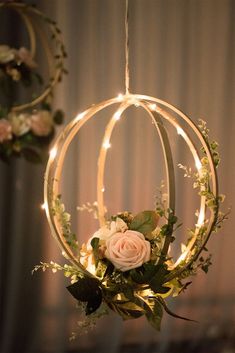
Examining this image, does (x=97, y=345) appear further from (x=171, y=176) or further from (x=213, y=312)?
(x=171, y=176)

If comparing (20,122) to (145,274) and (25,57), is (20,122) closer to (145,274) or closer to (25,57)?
(25,57)

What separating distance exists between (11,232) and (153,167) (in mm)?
666

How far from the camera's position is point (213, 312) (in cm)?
242

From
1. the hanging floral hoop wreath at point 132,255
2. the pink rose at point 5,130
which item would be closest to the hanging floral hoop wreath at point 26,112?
the pink rose at point 5,130

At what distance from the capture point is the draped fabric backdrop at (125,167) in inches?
89.2

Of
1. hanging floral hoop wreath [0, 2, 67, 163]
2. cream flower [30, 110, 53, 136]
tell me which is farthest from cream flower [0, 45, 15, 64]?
cream flower [30, 110, 53, 136]

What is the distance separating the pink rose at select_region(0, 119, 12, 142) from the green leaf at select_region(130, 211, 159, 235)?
0.48 m

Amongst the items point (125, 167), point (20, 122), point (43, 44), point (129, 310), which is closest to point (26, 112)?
point (20, 122)

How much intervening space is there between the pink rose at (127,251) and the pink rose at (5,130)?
1.41 ft

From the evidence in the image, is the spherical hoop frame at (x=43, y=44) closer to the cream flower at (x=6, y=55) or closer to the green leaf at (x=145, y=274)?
the cream flower at (x=6, y=55)

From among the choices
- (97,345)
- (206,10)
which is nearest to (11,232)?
(97,345)

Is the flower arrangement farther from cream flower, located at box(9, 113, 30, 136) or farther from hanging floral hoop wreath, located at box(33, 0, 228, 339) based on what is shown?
cream flower, located at box(9, 113, 30, 136)

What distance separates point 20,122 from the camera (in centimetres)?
92

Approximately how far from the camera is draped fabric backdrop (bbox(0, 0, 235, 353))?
227 cm
